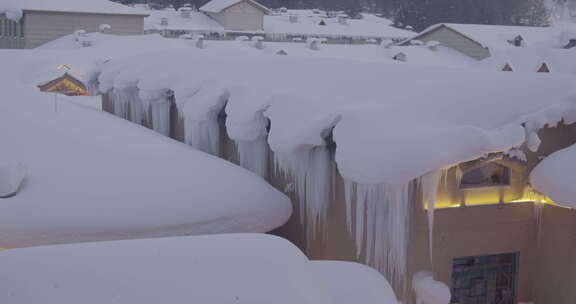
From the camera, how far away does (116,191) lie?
30.6 ft

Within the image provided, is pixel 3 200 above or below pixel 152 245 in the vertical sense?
below

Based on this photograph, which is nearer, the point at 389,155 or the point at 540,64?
the point at 389,155

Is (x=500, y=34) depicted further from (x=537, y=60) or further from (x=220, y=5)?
(x=220, y=5)

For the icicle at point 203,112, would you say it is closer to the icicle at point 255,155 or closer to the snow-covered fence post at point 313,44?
the icicle at point 255,155

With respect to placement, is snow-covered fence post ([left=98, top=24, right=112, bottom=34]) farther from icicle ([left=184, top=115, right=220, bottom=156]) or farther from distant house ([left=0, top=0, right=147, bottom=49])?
icicle ([left=184, top=115, right=220, bottom=156])

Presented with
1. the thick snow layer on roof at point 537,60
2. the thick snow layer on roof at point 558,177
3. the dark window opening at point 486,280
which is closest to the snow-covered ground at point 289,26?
the thick snow layer on roof at point 537,60

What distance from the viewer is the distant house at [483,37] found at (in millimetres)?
35094

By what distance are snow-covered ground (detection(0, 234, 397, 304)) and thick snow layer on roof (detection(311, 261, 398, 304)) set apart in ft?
6.08

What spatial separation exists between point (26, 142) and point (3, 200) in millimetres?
1916

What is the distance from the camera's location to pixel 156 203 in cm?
917

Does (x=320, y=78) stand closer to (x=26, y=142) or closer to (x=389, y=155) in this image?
(x=389, y=155)

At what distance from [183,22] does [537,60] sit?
1038 inches

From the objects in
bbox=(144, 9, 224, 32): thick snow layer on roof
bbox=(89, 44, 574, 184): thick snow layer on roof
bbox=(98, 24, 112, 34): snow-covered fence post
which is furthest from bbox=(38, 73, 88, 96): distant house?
bbox=(89, 44, 574, 184): thick snow layer on roof

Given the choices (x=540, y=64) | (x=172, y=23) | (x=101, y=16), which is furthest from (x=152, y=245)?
(x=172, y=23)
